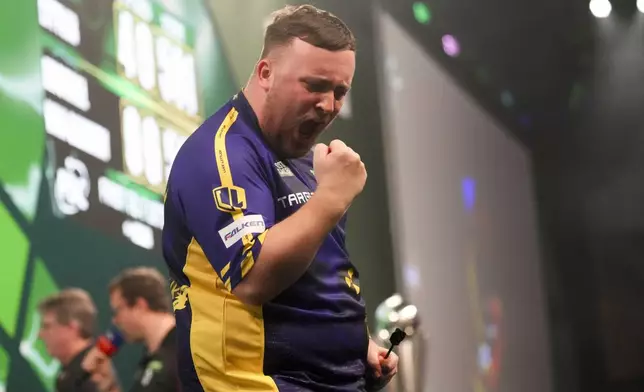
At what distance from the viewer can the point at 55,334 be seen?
11.2 feet

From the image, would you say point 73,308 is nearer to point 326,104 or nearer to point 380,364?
point 380,364

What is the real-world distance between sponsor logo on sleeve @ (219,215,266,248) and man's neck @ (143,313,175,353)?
225 cm

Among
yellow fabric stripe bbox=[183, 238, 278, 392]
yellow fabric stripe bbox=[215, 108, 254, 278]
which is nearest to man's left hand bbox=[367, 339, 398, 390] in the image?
yellow fabric stripe bbox=[183, 238, 278, 392]

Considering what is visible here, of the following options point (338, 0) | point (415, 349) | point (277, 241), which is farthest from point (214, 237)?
point (338, 0)

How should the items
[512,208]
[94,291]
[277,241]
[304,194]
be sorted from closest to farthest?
[277,241], [304,194], [94,291], [512,208]

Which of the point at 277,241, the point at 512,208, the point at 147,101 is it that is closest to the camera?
the point at 277,241

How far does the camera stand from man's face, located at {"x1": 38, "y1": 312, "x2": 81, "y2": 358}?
338cm

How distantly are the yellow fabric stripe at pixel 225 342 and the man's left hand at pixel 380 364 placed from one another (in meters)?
0.24

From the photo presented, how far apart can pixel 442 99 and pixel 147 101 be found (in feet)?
6.61

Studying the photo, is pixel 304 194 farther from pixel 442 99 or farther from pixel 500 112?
pixel 500 112

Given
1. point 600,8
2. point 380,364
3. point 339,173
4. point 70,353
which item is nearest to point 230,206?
point 339,173

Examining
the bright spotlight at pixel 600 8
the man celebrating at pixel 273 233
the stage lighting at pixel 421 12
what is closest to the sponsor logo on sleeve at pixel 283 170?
the man celebrating at pixel 273 233

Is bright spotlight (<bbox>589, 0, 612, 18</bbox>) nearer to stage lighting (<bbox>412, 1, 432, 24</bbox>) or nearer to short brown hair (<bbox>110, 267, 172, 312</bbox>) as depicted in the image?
stage lighting (<bbox>412, 1, 432, 24</bbox>)

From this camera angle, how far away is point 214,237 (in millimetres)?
1291
